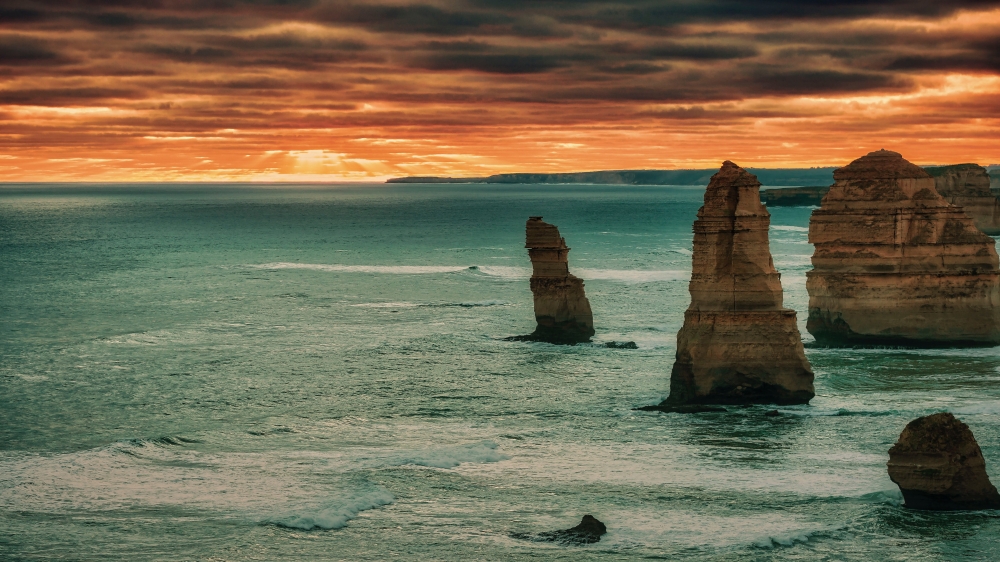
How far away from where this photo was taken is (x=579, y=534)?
77.7ft

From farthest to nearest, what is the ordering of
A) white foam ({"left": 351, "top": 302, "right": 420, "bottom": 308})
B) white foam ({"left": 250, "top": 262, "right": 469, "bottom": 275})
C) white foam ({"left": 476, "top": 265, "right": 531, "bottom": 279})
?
white foam ({"left": 250, "top": 262, "right": 469, "bottom": 275})
white foam ({"left": 476, "top": 265, "right": 531, "bottom": 279})
white foam ({"left": 351, "top": 302, "right": 420, "bottom": 308})

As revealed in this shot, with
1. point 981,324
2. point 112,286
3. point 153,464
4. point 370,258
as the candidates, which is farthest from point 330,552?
point 370,258

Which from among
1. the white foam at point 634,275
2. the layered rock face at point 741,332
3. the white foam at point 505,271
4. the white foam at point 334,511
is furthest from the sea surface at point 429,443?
the white foam at point 505,271

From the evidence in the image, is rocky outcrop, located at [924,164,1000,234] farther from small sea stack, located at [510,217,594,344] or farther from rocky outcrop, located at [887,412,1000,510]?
rocky outcrop, located at [887,412,1000,510]

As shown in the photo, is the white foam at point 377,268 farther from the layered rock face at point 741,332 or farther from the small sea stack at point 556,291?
the layered rock face at point 741,332

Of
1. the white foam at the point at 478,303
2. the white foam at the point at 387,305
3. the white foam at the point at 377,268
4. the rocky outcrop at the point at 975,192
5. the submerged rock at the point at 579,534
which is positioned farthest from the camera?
the rocky outcrop at the point at 975,192

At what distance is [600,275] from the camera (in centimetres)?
9262

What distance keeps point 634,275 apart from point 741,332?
5629 centimetres

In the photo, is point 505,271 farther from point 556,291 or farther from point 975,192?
point 975,192

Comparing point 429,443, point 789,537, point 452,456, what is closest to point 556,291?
point 429,443

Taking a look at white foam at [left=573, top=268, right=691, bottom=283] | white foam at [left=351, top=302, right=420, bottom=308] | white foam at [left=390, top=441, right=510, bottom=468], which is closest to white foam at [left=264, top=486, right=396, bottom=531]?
white foam at [left=390, top=441, right=510, bottom=468]

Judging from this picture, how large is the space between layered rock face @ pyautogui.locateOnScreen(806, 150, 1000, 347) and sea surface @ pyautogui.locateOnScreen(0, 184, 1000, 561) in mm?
1736

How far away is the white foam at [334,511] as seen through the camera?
24.9m

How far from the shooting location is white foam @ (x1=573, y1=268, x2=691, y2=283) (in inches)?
3447
